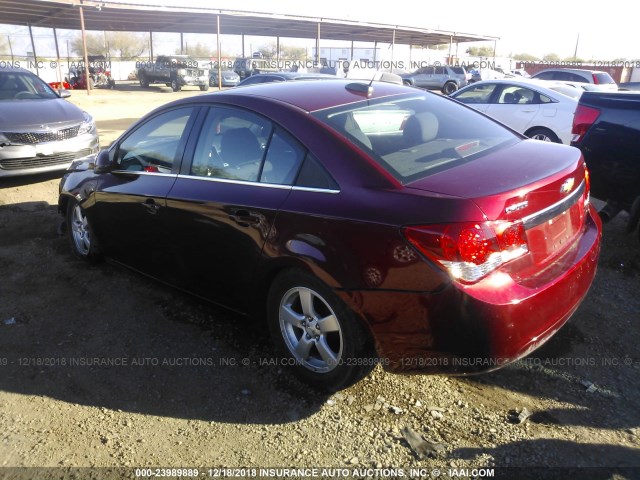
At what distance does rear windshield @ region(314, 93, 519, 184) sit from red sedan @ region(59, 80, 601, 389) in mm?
14

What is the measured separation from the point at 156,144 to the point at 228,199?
1156mm

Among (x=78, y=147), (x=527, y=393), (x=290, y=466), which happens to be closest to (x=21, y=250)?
(x=78, y=147)

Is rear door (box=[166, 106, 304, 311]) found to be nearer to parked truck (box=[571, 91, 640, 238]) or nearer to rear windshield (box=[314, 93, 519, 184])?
rear windshield (box=[314, 93, 519, 184])

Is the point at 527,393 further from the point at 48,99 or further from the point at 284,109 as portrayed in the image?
the point at 48,99

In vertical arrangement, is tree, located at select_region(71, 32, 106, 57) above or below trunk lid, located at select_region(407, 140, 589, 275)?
below

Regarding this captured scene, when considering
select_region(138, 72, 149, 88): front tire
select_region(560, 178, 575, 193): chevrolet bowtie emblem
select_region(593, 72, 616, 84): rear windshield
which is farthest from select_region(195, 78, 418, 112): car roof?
select_region(138, 72, 149, 88): front tire

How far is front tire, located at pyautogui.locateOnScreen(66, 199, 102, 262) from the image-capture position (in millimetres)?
4711

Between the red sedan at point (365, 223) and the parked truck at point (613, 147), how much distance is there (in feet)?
5.34

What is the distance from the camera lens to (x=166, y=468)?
8.34 ft

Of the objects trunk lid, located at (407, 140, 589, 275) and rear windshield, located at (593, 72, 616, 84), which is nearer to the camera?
trunk lid, located at (407, 140, 589, 275)

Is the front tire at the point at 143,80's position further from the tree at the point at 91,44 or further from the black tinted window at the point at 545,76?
the tree at the point at 91,44

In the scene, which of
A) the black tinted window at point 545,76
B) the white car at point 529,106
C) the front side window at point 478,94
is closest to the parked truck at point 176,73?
the black tinted window at point 545,76

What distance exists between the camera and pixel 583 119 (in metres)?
5.07

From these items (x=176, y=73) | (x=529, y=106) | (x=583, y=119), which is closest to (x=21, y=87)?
(x=583, y=119)
